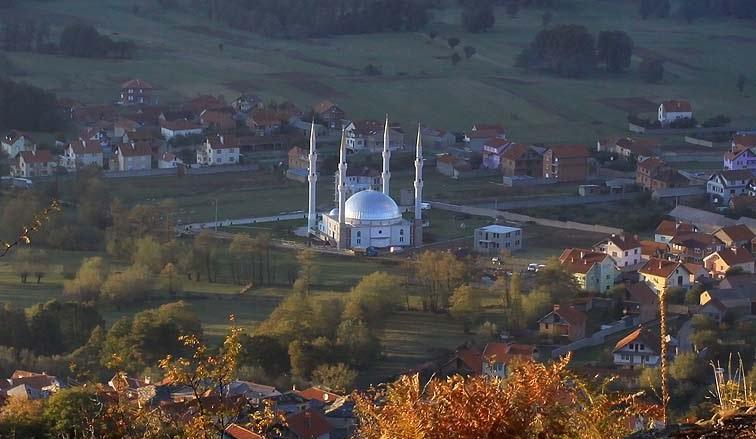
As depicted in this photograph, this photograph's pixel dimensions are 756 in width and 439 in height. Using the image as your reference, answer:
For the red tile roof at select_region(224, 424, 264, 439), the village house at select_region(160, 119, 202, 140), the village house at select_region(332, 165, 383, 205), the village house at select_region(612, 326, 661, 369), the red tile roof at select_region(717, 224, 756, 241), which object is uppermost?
the red tile roof at select_region(224, 424, 264, 439)

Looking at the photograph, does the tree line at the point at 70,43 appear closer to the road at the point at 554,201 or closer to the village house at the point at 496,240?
the road at the point at 554,201

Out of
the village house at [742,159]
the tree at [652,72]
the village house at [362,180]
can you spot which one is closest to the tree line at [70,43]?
the tree at [652,72]

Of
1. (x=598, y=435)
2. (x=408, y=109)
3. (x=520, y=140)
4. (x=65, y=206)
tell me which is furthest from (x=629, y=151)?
(x=598, y=435)

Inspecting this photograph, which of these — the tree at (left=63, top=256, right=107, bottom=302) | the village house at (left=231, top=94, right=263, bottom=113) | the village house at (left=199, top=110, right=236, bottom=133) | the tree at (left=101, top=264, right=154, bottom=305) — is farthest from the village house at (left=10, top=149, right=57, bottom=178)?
the tree at (left=101, top=264, right=154, bottom=305)

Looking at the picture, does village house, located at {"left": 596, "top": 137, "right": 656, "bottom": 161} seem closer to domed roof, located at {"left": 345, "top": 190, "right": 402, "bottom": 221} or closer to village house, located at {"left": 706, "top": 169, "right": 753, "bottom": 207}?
village house, located at {"left": 706, "top": 169, "right": 753, "bottom": 207}

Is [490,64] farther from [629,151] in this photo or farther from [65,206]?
[65,206]

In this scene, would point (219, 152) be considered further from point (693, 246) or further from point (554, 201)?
point (693, 246)

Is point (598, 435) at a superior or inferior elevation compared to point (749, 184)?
superior
